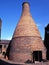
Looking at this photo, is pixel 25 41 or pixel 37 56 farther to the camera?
pixel 25 41

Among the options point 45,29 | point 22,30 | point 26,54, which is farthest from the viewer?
point 45,29

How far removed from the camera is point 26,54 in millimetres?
18375

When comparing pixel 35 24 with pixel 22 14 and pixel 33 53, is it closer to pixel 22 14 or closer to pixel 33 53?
pixel 22 14

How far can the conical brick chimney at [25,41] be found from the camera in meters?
18.5

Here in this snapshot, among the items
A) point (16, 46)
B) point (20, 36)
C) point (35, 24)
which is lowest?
point (16, 46)

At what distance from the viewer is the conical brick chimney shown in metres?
18.5

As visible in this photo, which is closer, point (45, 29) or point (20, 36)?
point (20, 36)

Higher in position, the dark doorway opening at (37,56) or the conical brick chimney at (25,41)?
the conical brick chimney at (25,41)

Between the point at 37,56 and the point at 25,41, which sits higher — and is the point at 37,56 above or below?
below

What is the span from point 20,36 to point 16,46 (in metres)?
1.45

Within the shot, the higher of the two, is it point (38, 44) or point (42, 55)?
point (38, 44)

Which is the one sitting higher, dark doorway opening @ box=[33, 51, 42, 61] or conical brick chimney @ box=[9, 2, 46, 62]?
conical brick chimney @ box=[9, 2, 46, 62]

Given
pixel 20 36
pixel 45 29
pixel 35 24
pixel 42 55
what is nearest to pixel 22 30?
pixel 20 36

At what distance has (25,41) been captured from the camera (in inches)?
Result: 742
